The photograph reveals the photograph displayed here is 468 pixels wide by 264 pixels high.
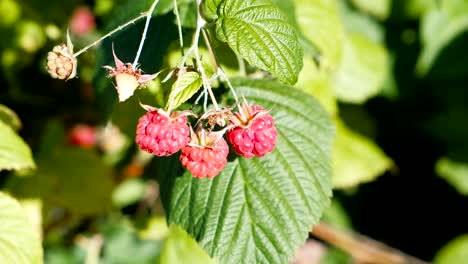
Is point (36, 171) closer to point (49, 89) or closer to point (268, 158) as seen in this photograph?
point (49, 89)

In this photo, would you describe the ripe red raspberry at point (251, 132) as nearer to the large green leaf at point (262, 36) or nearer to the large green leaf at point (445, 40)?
the large green leaf at point (262, 36)

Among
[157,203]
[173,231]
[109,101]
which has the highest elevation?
[109,101]

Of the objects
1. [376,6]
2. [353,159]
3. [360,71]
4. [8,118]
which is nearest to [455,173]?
[353,159]

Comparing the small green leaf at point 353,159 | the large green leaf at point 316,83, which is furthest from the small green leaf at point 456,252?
the large green leaf at point 316,83

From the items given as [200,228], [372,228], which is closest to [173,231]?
[200,228]

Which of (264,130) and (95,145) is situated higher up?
Answer: (264,130)

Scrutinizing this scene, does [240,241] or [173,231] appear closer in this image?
[240,241]
